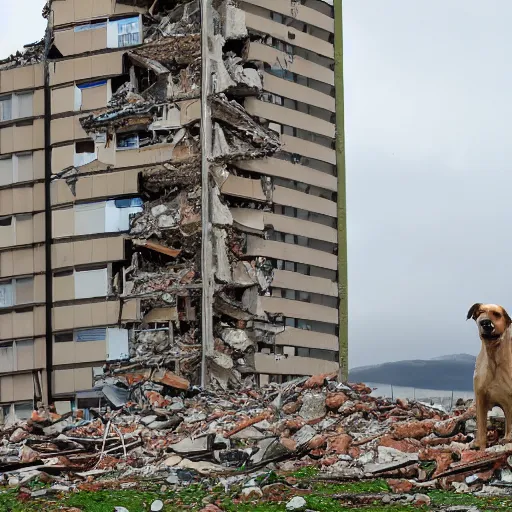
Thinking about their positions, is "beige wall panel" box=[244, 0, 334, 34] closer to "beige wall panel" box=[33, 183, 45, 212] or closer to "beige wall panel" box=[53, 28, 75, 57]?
"beige wall panel" box=[53, 28, 75, 57]

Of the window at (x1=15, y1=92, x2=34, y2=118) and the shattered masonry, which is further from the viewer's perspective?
the window at (x1=15, y1=92, x2=34, y2=118)

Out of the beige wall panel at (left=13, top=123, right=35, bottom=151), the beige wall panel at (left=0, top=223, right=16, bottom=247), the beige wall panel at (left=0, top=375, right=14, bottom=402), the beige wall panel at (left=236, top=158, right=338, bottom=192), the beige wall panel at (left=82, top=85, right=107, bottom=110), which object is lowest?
the beige wall panel at (left=0, top=375, right=14, bottom=402)

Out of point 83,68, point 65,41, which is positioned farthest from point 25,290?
point 65,41

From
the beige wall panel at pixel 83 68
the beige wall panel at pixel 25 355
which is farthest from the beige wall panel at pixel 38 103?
the beige wall panel at pixel 25 355

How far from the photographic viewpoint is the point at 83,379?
31.4 m

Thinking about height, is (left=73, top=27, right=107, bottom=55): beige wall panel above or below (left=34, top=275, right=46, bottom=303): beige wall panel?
above

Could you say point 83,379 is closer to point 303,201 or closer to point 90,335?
point 90,335

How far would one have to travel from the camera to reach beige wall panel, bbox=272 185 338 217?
33438 mm

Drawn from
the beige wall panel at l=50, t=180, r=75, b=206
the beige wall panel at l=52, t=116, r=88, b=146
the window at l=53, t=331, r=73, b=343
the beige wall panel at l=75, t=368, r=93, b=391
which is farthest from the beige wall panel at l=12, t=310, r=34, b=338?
the beige wall panel at l=52, t=116, r=88, b=146

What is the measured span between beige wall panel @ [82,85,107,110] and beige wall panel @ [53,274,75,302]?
458cm

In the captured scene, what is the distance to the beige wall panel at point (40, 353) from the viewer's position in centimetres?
3275

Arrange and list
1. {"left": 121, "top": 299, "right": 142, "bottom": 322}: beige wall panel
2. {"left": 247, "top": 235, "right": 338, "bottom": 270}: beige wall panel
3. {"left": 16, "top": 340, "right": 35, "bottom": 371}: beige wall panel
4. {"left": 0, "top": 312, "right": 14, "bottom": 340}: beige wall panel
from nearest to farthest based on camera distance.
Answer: {"left": 121, "top": 299, "right": 142, "bottom": 322}: beige wall panel, {"left": 247, "top": 235, "right": 338, "bottom": 270}: beige wall panel, {"left": 16, "top": 340, "right": 35, "bottom": 371}: beige wall panel, {"left": 0, "top": 312, "right": 14, "bottom": 340}: beige wall panel

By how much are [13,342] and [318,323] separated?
8822mm

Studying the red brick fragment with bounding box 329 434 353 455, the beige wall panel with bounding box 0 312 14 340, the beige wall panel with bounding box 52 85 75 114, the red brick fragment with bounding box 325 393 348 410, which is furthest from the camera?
the beige wall panel with bounding box 0 312 14 340
